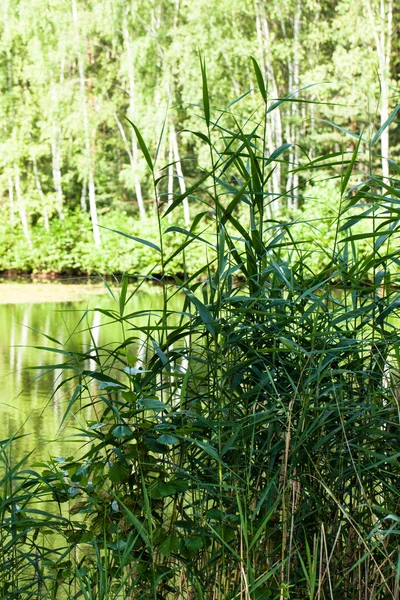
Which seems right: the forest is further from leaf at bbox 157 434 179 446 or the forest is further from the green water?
the green water

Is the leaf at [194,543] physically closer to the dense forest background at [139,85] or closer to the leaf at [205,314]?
the leaf at [205,314]

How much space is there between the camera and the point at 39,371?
622cm

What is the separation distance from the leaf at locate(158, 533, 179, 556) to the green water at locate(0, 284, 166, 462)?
281 mm

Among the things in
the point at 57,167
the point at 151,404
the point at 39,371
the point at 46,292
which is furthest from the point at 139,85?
the point at 151,404

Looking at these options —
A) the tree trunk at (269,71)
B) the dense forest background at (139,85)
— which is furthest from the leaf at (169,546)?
the tree trunk at (269,71)

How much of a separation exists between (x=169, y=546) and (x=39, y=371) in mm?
4931

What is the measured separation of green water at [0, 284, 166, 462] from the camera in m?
3.15

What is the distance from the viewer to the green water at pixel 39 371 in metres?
3.15

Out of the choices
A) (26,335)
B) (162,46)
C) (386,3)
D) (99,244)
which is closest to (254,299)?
(26,335)

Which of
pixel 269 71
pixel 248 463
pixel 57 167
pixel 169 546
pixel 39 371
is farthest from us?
pixel 57 167

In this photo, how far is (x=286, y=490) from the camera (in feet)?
4.83

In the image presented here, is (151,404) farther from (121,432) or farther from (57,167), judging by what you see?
(57,167)

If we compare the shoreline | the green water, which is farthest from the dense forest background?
the green water

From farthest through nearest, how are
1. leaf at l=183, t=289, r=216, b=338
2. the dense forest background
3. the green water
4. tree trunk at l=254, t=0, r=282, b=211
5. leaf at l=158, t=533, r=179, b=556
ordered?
tree trunk at l=254, t=0, r=282, b=211 < the dense forest background < the green water < leaf at l=183, t=289, r=216, b=338 < leaf at l=158, t=533, r=179, b=556
